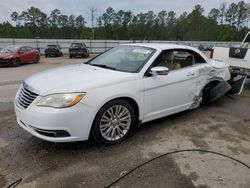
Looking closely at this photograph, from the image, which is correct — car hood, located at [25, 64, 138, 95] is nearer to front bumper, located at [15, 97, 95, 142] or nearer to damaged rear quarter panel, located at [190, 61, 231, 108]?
front bumper, located at [15, 97, 95, 142]

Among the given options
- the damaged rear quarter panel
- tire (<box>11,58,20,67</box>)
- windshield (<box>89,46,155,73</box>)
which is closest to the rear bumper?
the damaged rear quarter panel

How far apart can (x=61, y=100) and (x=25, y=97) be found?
2.15ft

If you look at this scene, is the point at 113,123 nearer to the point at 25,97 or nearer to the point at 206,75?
the point at 25,97

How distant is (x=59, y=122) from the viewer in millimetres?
3326

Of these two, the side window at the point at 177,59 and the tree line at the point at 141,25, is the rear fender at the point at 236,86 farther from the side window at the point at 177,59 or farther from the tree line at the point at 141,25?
the tree line at the point at 141,25

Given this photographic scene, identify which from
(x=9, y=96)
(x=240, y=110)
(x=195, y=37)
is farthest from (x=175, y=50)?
(x=195, y=37)

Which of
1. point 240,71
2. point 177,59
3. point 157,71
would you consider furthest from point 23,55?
point 157,71

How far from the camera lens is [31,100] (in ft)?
11.6

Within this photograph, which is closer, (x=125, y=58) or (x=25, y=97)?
(x=25, y=97)

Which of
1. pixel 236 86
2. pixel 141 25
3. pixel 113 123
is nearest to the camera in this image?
pixel 113 123

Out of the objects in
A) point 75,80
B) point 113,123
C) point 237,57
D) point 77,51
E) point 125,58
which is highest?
point 125,58

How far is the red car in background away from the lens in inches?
671

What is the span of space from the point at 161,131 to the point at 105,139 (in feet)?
3.71

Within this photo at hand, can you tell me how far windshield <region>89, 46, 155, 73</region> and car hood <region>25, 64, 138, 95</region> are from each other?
0.83 ft
